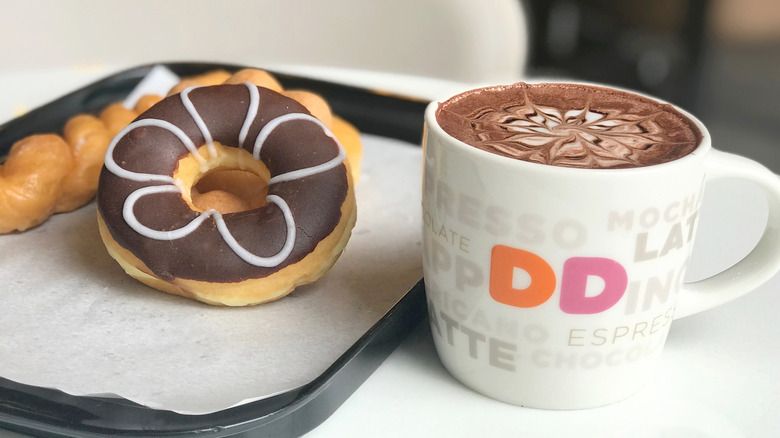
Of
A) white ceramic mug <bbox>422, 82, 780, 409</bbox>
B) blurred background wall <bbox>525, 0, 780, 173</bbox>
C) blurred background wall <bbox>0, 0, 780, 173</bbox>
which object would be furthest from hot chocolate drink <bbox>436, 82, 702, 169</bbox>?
blurred background wall <bbox>525, 0, 780, 173</bbox>

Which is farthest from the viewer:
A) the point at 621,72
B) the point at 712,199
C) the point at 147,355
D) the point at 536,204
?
A: the point at 621,72

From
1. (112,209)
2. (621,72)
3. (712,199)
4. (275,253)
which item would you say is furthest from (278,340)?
(621,72)

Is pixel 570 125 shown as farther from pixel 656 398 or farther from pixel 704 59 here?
pixel 704 59

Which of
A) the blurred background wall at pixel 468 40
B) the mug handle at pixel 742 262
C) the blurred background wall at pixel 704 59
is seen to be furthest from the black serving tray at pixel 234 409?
the blurred background wall at pixel 704 59

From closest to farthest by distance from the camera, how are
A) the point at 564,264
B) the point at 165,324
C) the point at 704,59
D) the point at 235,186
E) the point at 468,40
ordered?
the point at 564,264
the point at 165,324
the point at 235,186
the point at 468,40
the point at 704,59

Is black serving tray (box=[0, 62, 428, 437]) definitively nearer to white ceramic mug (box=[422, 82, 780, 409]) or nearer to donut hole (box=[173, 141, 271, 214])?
white ceramic mug (box=[422, 82, 780, 409])

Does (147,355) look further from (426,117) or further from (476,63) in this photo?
(476,63)

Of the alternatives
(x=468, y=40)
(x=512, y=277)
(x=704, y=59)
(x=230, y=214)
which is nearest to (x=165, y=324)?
(x=230, y=214)
